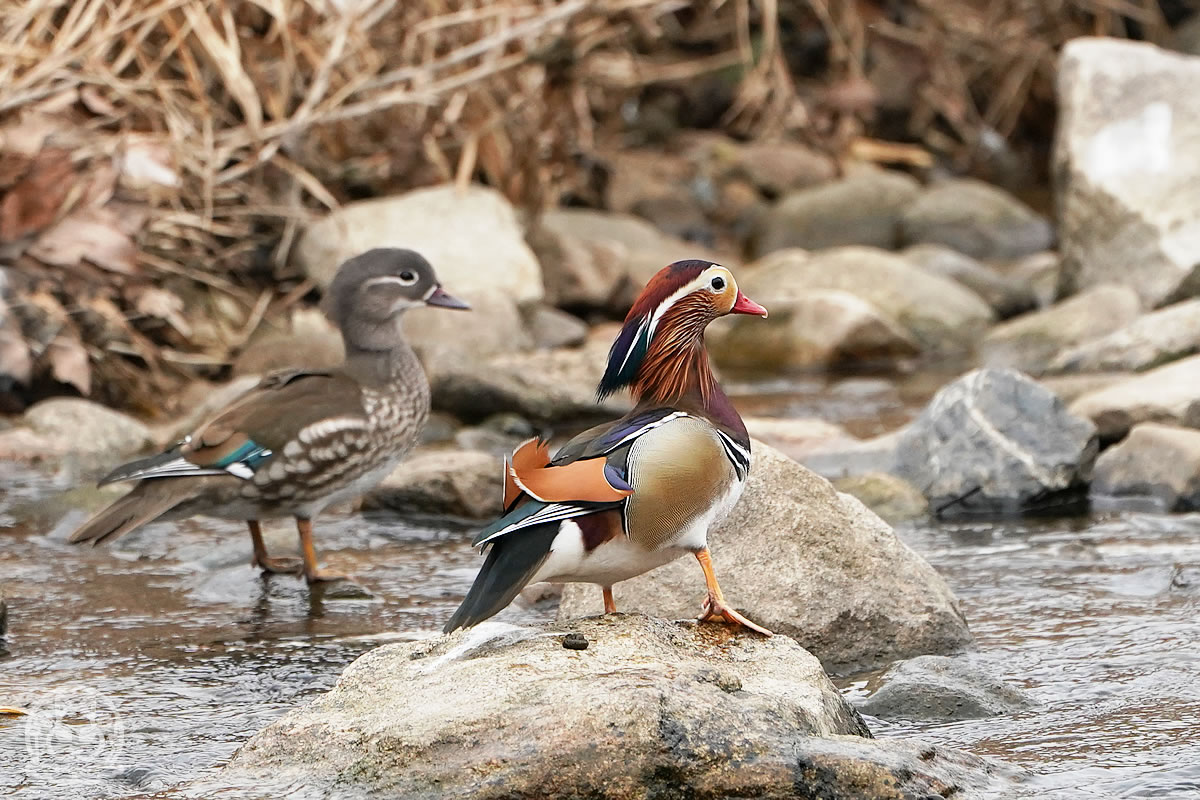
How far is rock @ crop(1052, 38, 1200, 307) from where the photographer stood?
1030 cm

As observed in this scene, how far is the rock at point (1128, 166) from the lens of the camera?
1030cm

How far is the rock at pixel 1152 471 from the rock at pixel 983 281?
429cm

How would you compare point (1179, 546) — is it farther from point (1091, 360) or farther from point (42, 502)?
point (42, 502)

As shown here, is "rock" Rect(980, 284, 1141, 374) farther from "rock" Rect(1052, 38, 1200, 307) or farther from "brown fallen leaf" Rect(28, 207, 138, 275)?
"brown fallen leaf" Rect(28, 207, 138, 275)

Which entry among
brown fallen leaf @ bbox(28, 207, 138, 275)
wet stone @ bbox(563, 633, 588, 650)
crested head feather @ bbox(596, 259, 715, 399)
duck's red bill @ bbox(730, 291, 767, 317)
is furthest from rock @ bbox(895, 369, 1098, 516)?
brown fallen leaf @ bbox(28, 207, 138, 275)

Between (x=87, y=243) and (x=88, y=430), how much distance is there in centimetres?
99

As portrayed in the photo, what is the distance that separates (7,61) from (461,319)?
268 centimetres

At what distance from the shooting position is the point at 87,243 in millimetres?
8055

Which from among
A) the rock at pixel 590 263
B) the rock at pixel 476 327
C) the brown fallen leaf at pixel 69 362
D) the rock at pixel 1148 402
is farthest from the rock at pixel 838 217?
the brown fallen leaf at pixel 69 362

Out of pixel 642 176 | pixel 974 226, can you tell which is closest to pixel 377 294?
pixel 974 226

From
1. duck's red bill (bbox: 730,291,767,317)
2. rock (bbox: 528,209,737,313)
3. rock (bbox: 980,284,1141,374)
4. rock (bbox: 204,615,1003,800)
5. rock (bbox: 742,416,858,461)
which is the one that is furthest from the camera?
rock (bbox: 528,209,737,313)

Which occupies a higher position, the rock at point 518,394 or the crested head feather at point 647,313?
the crested head feather at point 647,313

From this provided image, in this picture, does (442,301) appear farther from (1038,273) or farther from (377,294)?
(1038,273)

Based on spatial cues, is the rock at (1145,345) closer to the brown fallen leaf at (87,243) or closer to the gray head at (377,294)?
the gray head at (377,294)
